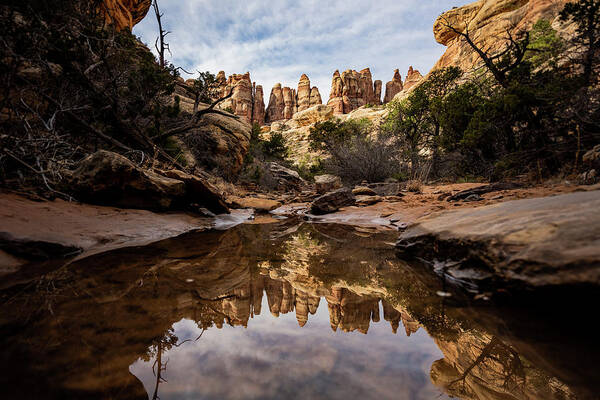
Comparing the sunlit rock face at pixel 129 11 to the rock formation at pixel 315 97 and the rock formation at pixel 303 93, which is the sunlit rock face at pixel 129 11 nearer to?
the rock formation at pixel 303 93

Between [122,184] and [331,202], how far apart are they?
4.86 m

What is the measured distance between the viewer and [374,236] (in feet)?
12.5

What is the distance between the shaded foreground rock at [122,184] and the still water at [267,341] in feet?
7.83

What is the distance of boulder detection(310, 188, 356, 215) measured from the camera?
7004 millimetres

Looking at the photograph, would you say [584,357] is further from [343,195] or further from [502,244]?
[343,195]

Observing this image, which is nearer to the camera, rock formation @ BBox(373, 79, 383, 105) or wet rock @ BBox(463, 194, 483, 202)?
wet rock @ BBox(463, 194, 483, 202)

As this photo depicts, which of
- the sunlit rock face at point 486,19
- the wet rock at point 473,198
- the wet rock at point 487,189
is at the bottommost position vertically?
the wet rock at point 473,198

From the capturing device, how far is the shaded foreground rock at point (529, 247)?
1.10 metres

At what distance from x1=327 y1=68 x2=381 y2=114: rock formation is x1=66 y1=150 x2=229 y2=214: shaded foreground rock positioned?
61.0 m

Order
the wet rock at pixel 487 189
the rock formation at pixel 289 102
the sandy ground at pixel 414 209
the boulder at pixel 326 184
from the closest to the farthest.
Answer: the sandy ground at pixel 414 209, the wet rock at pixel 487 189, the boulder at pixel 326 184, the rock formation at pixel 289 102

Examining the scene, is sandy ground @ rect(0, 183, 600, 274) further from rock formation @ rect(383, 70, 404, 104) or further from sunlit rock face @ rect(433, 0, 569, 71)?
rock formation @ rect(383, 70, 404, 104)

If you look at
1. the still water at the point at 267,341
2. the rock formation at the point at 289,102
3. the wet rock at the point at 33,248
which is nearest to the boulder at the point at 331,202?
the still water at the point at 267,341

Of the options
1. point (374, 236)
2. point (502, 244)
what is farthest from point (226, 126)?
point (502, 244)

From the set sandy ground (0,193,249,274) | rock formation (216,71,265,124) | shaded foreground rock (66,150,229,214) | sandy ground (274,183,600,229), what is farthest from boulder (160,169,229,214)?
rock formation (216,71,265,124)
